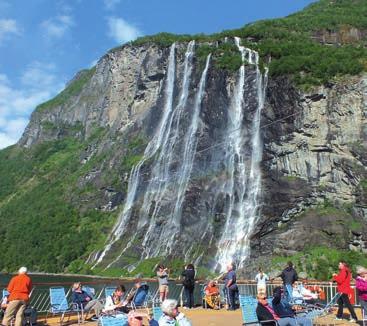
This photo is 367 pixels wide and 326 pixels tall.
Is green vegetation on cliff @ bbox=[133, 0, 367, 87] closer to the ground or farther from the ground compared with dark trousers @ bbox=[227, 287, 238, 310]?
farther from the ground

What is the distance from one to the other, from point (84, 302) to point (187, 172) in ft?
137

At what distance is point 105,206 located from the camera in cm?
7012

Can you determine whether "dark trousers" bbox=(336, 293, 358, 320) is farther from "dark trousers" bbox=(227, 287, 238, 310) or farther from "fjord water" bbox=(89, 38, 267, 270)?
"fjord water" bbox=(89, 38, 267, 270)

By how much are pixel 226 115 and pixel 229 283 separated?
4125 centimetres

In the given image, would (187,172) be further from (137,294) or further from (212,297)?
(137,294)

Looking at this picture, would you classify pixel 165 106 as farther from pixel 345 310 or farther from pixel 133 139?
pixel 345 310

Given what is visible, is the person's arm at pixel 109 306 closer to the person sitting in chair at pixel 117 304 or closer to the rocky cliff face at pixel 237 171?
the person sitting in chair at pixel 117 304

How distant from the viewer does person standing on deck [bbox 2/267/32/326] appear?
12.5m

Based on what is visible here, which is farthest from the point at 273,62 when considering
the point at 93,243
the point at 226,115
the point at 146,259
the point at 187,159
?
the point at 93,243

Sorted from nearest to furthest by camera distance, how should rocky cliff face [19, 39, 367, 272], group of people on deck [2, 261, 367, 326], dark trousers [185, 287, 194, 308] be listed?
group of people on deck [2, 261, 367, 326], dark trousers [185, 287, 194, 308], rocky cliff face [19, 39, 367, 272]

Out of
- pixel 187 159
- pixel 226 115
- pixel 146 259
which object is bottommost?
pixel 146 259

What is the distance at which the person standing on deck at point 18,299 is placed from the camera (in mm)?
12453

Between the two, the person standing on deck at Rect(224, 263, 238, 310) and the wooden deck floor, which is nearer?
the wooden deck floor

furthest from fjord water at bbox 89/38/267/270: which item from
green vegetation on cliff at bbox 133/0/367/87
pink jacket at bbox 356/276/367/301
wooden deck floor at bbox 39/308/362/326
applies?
pink jacket at bbox 356/276/367/301
